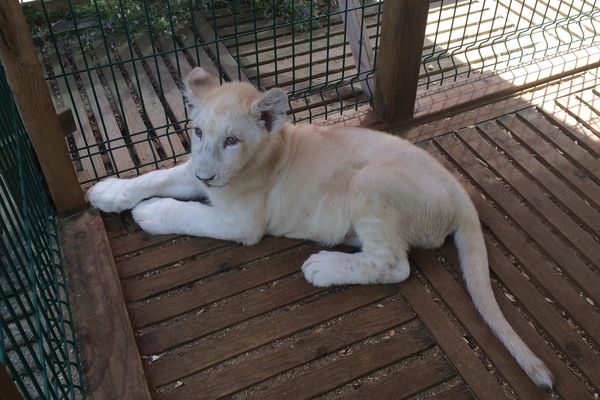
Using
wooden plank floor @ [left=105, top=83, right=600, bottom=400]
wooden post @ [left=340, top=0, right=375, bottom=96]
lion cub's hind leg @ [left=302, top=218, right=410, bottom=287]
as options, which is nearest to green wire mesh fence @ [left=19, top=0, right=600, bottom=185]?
wooden post @ [left=340, top=0, right=375, bottom=96]

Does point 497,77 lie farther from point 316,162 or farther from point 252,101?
point 252,101

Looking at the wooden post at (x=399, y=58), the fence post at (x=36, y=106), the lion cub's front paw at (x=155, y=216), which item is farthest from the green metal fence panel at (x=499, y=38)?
the fence post at (x=36, y=106)

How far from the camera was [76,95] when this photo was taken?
15.3 ft

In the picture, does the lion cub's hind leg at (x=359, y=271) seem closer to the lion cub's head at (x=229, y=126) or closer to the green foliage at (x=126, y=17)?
the lion cub's head at (x=229, y=126)

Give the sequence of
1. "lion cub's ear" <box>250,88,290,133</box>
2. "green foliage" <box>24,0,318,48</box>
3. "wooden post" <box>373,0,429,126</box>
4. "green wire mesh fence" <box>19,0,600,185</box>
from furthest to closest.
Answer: "green foliage" <box>24,0,318,48</box> → "green wire mesh fence" <box>19,0,600,185</box> → "wooden post" <box>373,0,429,126</box> → "lion cub's ear" <box>250,88,290,133</box>

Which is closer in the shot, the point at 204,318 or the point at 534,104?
the point at 204,318

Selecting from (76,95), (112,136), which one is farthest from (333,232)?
(76,95)

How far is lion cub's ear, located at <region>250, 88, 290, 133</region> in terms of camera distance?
8.84ft

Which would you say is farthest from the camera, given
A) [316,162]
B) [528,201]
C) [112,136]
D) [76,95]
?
[76,95]

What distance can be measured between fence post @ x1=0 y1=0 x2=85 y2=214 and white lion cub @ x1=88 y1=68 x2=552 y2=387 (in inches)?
12.8

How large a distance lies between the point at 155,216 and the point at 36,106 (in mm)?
871

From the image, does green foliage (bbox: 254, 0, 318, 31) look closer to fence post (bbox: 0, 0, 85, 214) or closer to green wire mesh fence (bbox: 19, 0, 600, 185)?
green wire mesh fence (bbox: 19, 0, 600, 185)

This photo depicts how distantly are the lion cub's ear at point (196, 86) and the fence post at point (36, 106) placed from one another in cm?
72

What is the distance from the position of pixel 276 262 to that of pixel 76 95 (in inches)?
102
